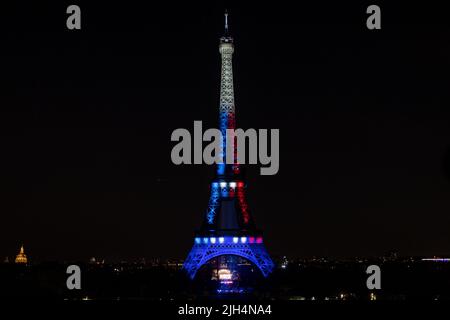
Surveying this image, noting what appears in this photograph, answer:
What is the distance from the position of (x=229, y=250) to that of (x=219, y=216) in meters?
3.82

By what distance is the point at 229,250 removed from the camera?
122 meters

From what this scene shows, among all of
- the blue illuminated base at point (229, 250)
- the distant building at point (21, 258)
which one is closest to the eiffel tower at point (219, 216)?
the blue illuminated base at point (229, 250)

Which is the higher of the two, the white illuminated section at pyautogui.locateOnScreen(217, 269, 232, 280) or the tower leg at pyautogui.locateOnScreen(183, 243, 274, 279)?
the tower leg at pyautogui.locateOnScreen(183, 243, 274, 279)

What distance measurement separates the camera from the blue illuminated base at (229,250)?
121 metres

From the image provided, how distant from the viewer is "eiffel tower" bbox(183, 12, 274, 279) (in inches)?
4695

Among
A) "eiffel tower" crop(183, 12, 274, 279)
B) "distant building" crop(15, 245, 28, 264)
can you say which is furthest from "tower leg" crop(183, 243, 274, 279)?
"distant building" crop(15, 245, 28, 264)

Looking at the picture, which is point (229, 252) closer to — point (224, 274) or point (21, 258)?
point (224, 274)

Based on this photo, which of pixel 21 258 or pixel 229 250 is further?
pixel 21 258

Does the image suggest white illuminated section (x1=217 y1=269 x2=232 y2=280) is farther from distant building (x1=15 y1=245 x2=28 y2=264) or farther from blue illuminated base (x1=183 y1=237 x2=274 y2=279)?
distant building (x1=15 y1=245 x2=28 y2=264)

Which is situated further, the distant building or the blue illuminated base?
the distant building

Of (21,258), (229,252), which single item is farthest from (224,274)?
(21,258)

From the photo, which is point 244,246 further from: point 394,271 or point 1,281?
point 394,271
